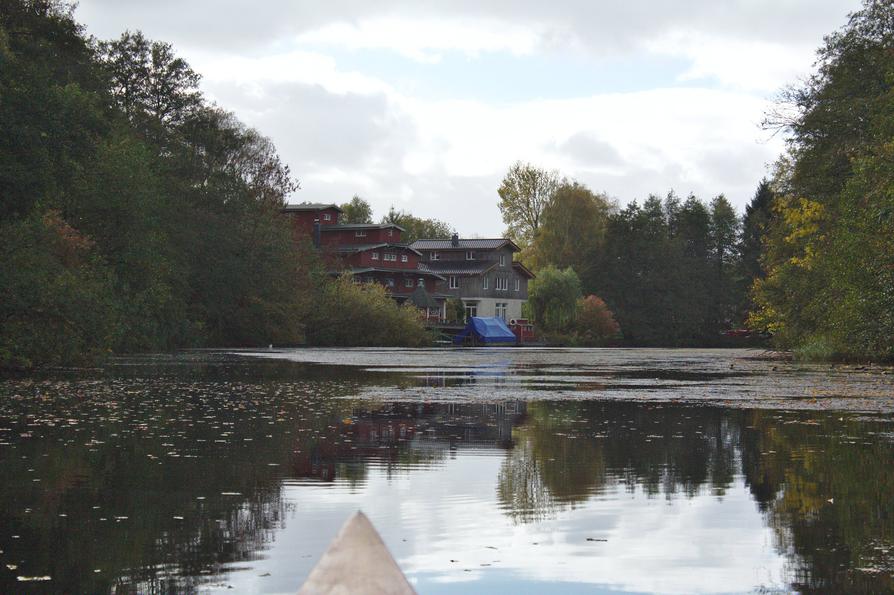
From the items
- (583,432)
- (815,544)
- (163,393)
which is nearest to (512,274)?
(163,393)

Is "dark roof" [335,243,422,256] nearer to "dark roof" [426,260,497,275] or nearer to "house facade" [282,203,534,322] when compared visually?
"house facade" [282,203,534,322]

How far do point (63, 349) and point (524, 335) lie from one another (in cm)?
7477

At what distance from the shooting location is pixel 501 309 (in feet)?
397

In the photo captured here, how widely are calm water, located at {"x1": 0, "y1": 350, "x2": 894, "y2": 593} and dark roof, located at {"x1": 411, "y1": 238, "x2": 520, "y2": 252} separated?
321 ft

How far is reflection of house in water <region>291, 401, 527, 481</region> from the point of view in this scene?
13.2 meters

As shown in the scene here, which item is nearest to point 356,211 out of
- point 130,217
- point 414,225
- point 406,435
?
A: point 414,225

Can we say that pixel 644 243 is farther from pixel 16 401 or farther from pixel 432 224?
pixel 16 401

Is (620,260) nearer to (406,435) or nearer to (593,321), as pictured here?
(593,321)

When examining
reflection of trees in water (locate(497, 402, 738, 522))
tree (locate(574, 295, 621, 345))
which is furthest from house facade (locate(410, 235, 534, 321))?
reflection of trees in water (locate(497, 402, 738, 522))

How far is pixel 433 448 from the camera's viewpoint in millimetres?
14414

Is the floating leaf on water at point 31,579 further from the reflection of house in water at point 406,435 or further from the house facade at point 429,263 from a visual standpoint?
the house facade at point 429,263

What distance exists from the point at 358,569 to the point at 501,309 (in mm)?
118337

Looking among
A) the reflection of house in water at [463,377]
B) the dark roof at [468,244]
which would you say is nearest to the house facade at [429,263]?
the dark roof at [468,244]

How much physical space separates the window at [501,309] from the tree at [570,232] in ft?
21.4
